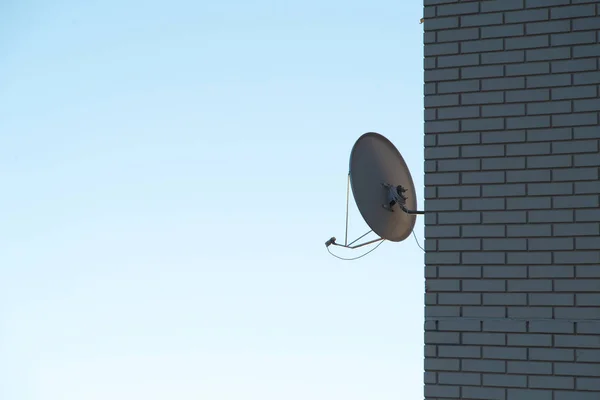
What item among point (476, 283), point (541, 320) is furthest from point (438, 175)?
point (541, 320)

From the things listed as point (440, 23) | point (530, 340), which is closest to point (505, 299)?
point (530, 340)

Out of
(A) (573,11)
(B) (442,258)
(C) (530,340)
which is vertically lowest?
(C) (530,340)

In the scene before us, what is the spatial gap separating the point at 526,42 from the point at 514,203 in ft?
3.49

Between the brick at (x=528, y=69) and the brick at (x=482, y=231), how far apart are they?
1014 mm

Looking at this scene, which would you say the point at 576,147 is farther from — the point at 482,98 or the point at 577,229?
the point at 482,98

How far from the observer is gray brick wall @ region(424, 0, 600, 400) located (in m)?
5.88

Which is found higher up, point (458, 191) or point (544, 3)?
point (544, 3)

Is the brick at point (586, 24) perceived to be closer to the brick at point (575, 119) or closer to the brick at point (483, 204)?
the brick at point (575, 119)

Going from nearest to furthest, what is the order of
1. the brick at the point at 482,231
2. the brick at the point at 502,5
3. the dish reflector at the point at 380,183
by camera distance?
the brick at the point at 482,231, the brick at the point at 502,5, the dish reflector at the point at 380,183

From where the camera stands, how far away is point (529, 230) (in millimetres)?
6016

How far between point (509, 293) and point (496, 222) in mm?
Answer: 457

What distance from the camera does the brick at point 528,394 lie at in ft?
19.2

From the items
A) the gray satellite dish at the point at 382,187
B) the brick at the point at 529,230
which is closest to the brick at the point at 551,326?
the brick at the point at 529,230

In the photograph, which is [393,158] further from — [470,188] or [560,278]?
[560,278]
